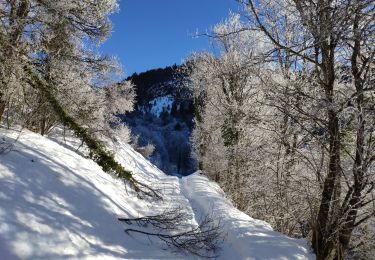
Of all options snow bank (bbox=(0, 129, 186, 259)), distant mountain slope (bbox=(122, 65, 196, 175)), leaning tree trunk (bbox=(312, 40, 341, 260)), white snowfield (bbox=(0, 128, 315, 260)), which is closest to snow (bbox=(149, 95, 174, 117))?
distant mountain slope (bbox=(122, 65, 196, 175))

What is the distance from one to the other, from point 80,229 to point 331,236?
3790mm

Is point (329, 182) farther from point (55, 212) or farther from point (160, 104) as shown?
point (160, 104)

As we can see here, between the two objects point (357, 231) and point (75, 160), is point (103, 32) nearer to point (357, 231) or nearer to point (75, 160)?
point (75, 160)

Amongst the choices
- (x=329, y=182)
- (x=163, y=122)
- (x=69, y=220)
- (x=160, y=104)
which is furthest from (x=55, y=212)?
(x=160, y=104)

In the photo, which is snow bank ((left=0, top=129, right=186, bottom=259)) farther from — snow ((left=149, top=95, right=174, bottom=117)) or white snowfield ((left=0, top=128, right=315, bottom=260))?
snow ((left=149, top=95, right=174, bottom=117))

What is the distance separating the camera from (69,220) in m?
6.32

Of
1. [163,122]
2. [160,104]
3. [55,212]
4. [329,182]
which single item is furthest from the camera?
[160,104]

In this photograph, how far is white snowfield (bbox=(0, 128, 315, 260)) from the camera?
5.42 meters

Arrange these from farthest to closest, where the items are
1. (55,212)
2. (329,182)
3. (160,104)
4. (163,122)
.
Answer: (160,104), (163,122), (55,212), (329,182)

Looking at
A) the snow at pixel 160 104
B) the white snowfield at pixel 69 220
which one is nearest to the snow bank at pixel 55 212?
the white snowfield at pixel 69 220

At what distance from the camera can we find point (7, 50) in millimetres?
8102

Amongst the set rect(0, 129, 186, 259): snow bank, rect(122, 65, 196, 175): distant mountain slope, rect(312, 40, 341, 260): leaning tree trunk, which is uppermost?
rect(122, 65, 196, 175): distant mountain slope

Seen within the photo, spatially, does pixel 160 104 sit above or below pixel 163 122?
above

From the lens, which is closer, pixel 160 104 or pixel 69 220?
pixel 69 220
